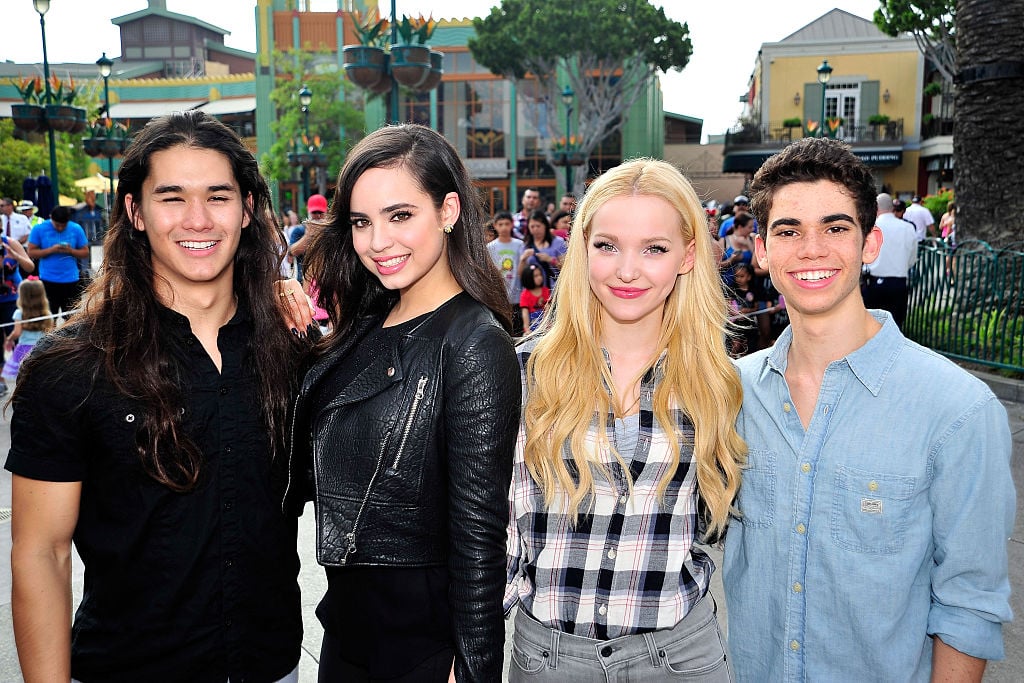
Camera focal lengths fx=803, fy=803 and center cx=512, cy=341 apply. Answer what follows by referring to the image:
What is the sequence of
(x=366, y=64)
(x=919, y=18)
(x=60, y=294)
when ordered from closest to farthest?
(x=366, y=64)
(x=60, y=294)
(x=919, y=18)

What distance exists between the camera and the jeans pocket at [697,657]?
76.9 inches

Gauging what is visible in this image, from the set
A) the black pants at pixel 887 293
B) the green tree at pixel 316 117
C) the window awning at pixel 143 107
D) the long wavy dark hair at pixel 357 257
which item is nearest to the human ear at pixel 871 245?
the long wavy dark hair at pixel 357 257

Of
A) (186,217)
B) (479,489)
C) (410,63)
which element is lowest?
(479,489)

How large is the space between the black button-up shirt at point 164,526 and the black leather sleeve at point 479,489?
1.70 feet

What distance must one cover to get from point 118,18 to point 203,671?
10844cm

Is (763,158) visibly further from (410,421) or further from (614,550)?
(410,421)

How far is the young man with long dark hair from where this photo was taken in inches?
73.7

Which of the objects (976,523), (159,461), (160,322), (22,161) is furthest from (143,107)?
(976,523)

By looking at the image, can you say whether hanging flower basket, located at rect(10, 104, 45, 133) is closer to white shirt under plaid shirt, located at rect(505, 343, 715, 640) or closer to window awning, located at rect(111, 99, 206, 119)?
white shirt under plaid shirt, located at rect(505, 343, 715, 640)

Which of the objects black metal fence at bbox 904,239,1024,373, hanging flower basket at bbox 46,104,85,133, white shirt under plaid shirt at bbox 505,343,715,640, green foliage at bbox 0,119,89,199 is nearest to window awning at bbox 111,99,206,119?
green foliage at bbox 0,119,89,199

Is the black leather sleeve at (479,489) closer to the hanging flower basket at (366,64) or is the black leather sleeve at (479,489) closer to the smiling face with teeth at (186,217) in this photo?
the smiling face with teeth at (186,217)

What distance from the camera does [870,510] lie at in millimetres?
1913

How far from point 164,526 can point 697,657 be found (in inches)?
52.6

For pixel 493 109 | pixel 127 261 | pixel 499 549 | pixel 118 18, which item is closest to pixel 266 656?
pixel 499 549
